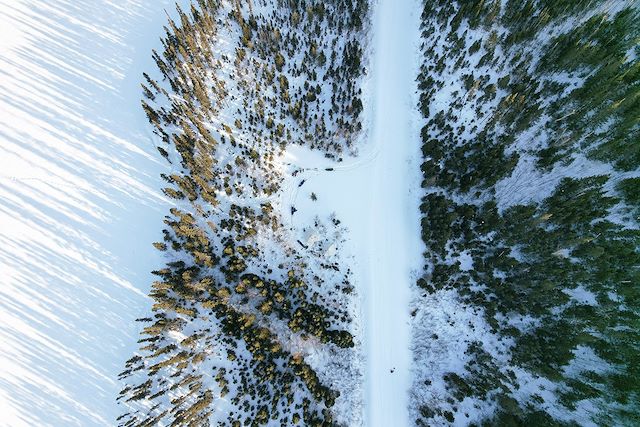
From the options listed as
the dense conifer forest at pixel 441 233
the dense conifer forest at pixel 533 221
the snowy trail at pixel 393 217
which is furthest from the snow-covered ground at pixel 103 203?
the dense conifer forest at pixel 533 221

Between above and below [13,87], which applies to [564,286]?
below

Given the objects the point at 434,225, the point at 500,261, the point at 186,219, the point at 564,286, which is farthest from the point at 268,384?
the point at 564,286

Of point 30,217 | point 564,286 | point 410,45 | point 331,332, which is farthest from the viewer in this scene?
→ point 410,45

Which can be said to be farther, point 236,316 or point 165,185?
point 165,185

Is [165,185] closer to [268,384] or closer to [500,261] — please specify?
[268,384]

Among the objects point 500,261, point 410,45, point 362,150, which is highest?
point 410,45

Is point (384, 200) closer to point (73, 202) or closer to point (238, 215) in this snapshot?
point (238, 215)

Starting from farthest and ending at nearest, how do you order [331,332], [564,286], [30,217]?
[30,217]
[331,332]
[564,286]
